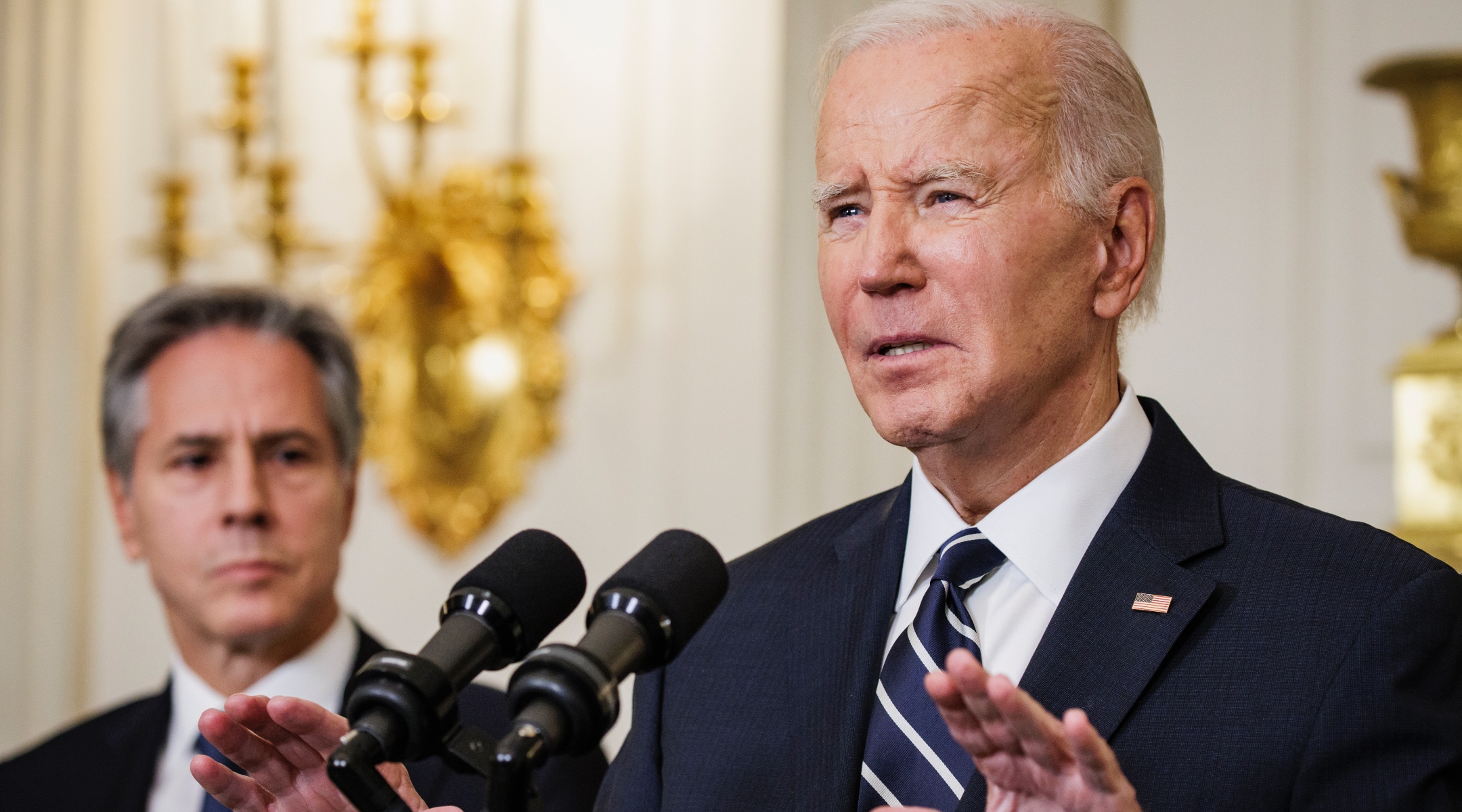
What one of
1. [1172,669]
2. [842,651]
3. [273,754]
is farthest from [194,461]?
[1172,669]

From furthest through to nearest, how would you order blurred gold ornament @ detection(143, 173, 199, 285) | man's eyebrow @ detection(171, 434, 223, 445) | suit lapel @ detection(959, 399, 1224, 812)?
blurred gold ornament @ detection(143, 173, 199, 285), man's eyebrow @ detection(171, 434, 223, 445), suit lapel @ detection(959, 399, 1224, 812)

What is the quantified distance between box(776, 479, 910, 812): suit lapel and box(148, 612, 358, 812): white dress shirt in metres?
0.95

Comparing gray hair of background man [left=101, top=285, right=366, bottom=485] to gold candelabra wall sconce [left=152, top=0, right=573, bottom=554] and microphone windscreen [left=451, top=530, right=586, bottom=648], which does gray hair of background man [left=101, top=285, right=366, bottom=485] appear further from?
gold candelabra wall sconce [left=152, top=0, right=573, bottom=554]

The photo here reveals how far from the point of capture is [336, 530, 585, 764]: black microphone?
44.4 inches

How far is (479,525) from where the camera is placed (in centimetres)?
433

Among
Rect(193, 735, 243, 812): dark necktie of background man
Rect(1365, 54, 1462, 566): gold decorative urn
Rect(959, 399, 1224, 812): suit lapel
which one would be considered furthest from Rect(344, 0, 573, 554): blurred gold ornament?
Rect(959, 399, 1224, 812): suit lapel

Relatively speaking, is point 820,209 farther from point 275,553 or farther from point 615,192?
point 615,192

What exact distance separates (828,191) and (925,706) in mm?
572

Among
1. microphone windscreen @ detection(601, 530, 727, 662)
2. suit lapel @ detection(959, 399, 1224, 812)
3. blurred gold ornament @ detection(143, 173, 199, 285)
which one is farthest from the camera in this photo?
blurred gold ornament @ detection(143, 173, 199, 285)

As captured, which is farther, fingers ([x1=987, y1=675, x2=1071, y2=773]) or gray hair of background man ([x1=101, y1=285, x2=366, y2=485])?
gray hair of background man ([x1=101, y1=285, x2=366, y2=485])

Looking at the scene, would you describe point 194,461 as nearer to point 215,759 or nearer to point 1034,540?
point 215,759

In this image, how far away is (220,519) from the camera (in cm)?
244

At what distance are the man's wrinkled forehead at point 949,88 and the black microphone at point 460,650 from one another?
64 centimetres

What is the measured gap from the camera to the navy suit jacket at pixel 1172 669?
55.9 inches
